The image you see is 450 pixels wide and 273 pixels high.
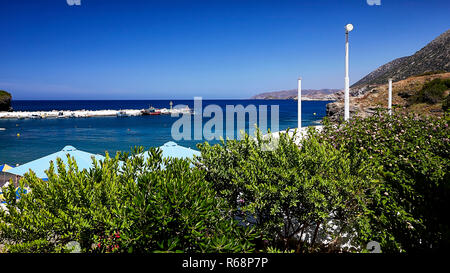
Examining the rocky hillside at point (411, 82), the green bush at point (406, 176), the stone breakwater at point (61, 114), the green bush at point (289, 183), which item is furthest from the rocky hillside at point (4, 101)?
the green bush at point (406, 176)

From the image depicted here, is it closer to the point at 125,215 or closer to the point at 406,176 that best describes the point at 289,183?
the point at 406,176

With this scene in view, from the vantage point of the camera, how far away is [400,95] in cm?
3744

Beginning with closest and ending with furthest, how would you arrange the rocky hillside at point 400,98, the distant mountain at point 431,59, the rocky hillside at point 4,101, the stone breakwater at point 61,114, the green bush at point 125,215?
the green bush at point 125,215 → the rocky hillside at point 400,98 → the distant mountain at point 431,59 → the stone breakwater at point 61,114 → the rocky hillside at point 4,101

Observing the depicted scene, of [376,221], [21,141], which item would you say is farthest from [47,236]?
[21,141]

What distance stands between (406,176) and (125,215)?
14.1 ft

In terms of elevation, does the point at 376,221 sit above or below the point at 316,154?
below

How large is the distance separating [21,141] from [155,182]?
43477 mm

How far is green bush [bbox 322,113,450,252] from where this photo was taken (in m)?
2.92

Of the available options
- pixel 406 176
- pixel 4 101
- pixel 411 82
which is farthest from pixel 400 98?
pixel 4 101

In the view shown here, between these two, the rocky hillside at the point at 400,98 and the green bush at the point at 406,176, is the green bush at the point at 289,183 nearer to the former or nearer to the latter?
the green bush at the point at 406,176

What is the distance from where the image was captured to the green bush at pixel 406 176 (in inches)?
115

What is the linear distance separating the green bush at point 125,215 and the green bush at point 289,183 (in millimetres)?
701

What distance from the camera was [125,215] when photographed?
3.73 metres
